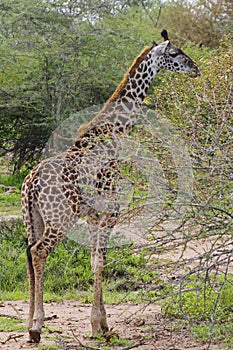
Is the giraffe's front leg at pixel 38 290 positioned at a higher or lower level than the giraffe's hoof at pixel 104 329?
higher

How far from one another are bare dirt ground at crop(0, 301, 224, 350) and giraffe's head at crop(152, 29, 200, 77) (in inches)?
96.7

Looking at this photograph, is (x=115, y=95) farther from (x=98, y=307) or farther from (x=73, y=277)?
(x=73, y=277)

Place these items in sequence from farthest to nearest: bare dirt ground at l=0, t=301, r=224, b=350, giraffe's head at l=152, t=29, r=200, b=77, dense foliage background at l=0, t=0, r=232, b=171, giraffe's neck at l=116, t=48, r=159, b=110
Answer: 1. dense foliage background at l=0, t=0, r=232, b=171
2. giraffe's head at l=152, t=29, r=200, b=77
3. giraffe's neck at l=116, t=48, r=159, b=110
4. bare dirt ground at l=0, t=301, r=224, b=350

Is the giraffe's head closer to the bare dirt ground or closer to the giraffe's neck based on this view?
the giraffe's neck

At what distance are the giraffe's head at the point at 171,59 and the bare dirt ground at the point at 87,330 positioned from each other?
246 centimetres

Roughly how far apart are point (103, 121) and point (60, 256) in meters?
2.62

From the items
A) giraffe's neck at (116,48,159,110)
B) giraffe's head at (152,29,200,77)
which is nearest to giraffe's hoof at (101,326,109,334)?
giraffe's neck at (116,48,159,110)

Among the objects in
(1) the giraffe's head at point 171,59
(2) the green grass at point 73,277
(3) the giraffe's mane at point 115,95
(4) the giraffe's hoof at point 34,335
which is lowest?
(2) the green grass at point 73,277

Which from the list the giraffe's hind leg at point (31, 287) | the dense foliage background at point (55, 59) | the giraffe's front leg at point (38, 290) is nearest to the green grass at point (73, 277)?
the giraffe's hind leg at point (31, 287)

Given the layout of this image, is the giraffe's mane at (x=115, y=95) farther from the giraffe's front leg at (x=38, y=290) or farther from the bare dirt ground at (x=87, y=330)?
the bare dirt ground at (x=87, y=330)

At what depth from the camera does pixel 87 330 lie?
19.3 feet

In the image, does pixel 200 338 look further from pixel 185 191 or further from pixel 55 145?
pixel 55 145

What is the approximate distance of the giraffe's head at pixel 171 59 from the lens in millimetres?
6902

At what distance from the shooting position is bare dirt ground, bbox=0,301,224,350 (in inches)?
203
